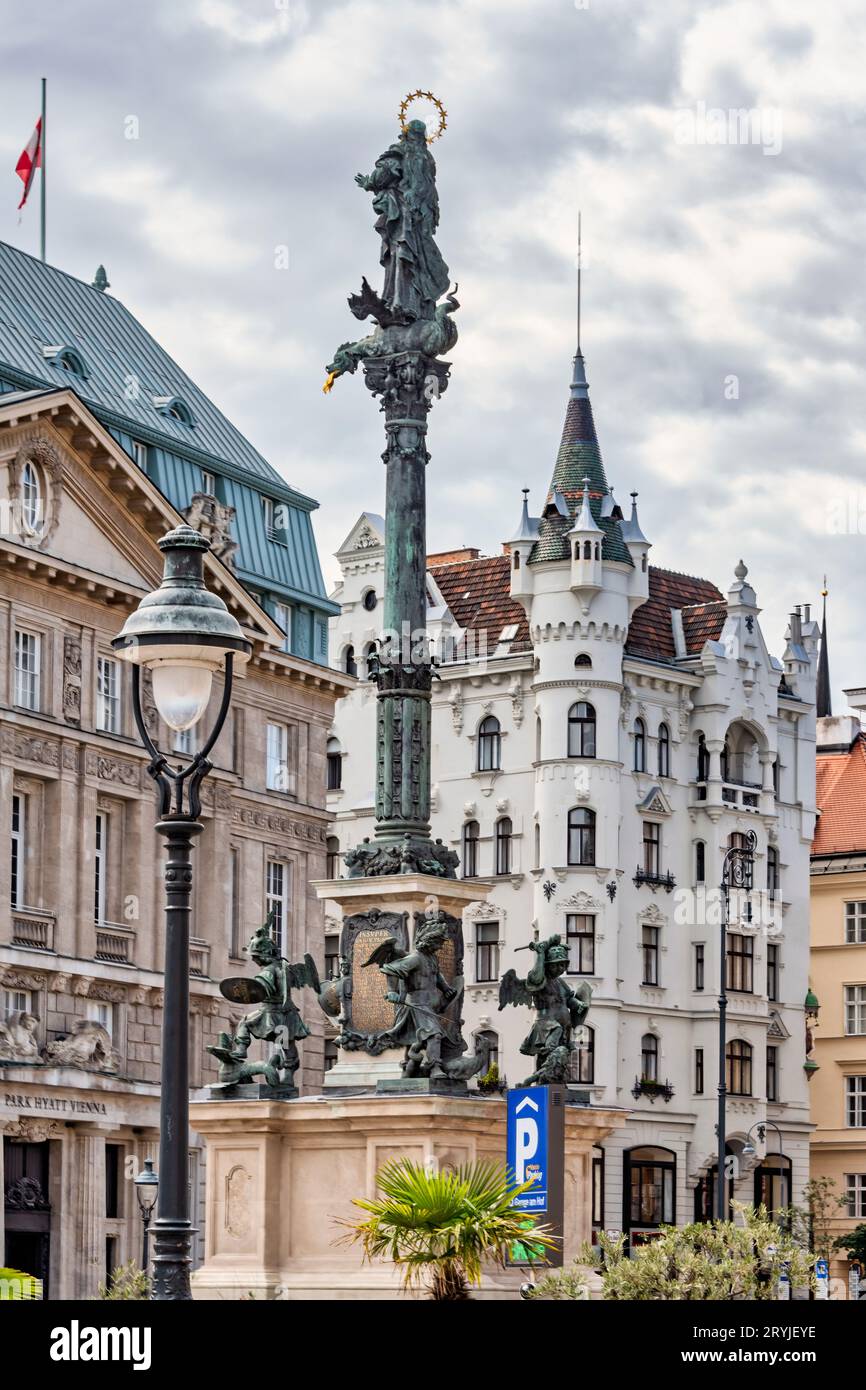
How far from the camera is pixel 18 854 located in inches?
2312

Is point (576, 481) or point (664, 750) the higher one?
point (576, 481)

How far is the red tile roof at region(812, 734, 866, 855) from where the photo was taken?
298 feet

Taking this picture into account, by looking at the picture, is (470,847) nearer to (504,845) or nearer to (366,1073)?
(504,845)

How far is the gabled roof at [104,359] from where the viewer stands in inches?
2452

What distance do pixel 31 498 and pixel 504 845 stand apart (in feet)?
75.6

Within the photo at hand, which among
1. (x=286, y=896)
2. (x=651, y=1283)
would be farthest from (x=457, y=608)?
(x=651, y=1283)

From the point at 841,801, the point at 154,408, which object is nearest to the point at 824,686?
the point at 841,801

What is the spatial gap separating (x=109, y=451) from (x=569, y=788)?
2075 cm

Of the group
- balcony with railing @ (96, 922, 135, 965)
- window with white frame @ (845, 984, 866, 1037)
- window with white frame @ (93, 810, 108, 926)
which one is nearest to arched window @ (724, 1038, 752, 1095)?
window with white frame @ (845, 984, 866, 1037)

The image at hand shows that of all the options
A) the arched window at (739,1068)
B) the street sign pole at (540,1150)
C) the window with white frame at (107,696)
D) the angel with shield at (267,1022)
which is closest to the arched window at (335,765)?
the arched window at (739,1068)

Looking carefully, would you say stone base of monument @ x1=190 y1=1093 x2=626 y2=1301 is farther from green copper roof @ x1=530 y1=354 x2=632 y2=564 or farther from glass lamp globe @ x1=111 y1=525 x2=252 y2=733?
green copper roof @ x1=530 y1=354 x2=632 y2=564

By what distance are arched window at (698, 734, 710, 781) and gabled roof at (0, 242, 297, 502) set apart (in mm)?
16622

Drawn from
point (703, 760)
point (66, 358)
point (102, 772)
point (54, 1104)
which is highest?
point (66, 358)

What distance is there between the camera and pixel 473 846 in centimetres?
7919
